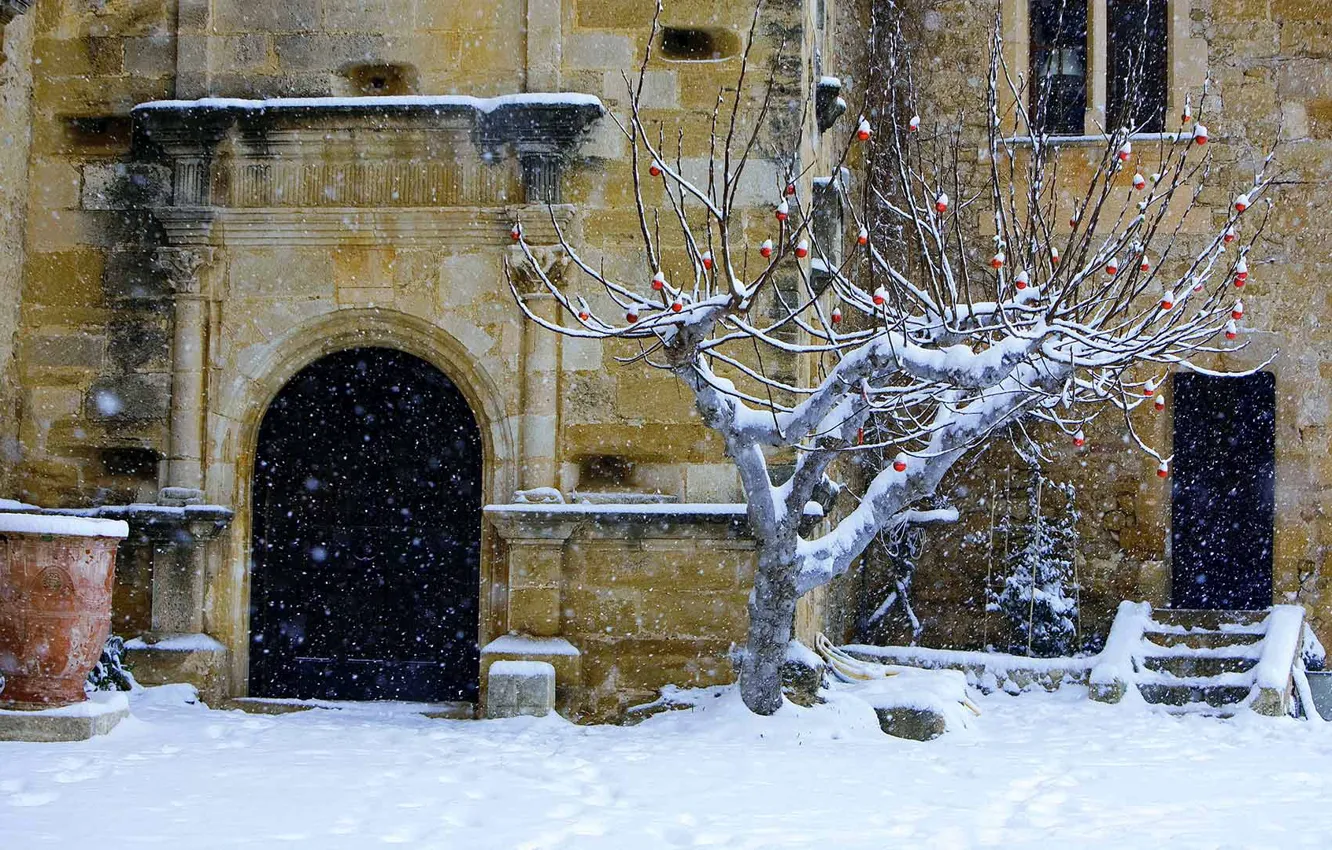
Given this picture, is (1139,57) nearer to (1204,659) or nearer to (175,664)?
(1204,659)

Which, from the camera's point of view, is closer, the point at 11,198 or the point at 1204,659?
the point at 11,198

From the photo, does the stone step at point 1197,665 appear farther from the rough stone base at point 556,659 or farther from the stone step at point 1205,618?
the rough stone base at point 556,659

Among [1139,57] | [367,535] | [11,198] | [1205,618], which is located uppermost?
[1139,57]

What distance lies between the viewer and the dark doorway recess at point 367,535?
801 cm

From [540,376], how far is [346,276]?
1.16 meters

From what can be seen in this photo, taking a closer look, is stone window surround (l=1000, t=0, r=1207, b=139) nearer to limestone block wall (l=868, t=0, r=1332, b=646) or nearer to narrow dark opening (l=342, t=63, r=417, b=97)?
limestone block wall (l=868, t=0, r=1332, b=646)

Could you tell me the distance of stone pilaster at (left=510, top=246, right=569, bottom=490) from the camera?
7570 millimetres

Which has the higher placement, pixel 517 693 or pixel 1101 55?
pixel 1101 55

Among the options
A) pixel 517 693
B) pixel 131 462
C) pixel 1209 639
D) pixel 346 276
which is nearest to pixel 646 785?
pixel 517 693

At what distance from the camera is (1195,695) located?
355 inches

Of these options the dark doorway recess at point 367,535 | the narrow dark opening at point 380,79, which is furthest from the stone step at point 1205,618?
the narrow dark opening at point 380,79

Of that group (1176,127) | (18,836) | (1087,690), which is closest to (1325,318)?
(1176,127)

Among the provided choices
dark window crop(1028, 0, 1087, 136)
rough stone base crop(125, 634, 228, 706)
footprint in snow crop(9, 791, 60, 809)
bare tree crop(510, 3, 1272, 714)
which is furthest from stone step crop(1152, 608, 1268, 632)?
footprint in snow crop(9, 791, 60, 809)

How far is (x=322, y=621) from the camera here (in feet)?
26.5
